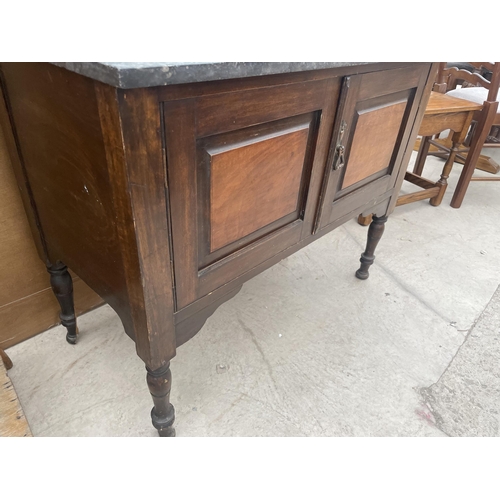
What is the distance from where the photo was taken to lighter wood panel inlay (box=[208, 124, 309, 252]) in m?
0.79

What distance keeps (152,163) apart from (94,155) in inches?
4.9

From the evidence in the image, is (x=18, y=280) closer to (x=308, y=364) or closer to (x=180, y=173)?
(x=180, y=173)

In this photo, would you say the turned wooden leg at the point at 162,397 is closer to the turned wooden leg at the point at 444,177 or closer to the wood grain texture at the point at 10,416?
the wood grain texture at the point at 10,416

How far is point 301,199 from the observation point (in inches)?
41.8

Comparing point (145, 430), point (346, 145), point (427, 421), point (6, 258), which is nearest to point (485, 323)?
point (427, 421)

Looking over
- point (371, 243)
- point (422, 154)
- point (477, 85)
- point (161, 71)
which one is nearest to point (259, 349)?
point (371, 243)

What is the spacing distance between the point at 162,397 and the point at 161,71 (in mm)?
773

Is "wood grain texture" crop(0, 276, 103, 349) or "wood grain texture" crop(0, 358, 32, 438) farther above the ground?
"wood grain texture" crop(0, 358, 32, 438)

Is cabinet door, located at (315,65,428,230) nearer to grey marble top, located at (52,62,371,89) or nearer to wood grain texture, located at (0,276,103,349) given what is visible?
grey marble top, located at (52,62,371,89)

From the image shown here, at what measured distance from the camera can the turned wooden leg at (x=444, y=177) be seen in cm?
243

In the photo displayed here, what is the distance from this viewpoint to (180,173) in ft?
2.29

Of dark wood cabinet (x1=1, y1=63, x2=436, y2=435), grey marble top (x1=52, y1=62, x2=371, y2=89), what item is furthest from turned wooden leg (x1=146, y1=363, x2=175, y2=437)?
grey marble top (x1=52, y1=62, x2=371, y2=89)

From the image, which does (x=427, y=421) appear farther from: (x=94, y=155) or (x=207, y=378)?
(x=94, y=155)

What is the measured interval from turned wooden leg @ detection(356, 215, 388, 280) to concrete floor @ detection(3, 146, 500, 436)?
0.16 ft
